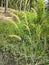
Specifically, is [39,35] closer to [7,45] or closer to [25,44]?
[25,44]

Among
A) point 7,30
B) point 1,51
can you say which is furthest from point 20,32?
point 1,51

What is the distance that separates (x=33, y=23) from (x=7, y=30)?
17.3 inches

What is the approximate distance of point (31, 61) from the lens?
3.67m

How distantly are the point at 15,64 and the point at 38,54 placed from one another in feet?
1.14

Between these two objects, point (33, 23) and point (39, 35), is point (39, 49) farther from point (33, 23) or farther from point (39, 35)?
point (33, 23)

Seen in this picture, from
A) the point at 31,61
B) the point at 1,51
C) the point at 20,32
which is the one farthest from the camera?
the point at 20,32

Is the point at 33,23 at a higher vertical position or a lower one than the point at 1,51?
higher

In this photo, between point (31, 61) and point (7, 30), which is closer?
point (31, 61)

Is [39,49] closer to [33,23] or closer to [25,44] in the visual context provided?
[25,44]

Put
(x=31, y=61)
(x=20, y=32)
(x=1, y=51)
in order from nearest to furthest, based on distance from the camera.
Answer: (x=31, y=61) → (x=1, y=51) → (x=20, y=32)

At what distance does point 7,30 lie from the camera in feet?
14.3

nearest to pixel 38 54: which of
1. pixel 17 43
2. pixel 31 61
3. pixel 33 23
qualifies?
pixel 31 61

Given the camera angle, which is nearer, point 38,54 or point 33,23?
point 38,54

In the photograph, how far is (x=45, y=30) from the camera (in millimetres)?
4078
